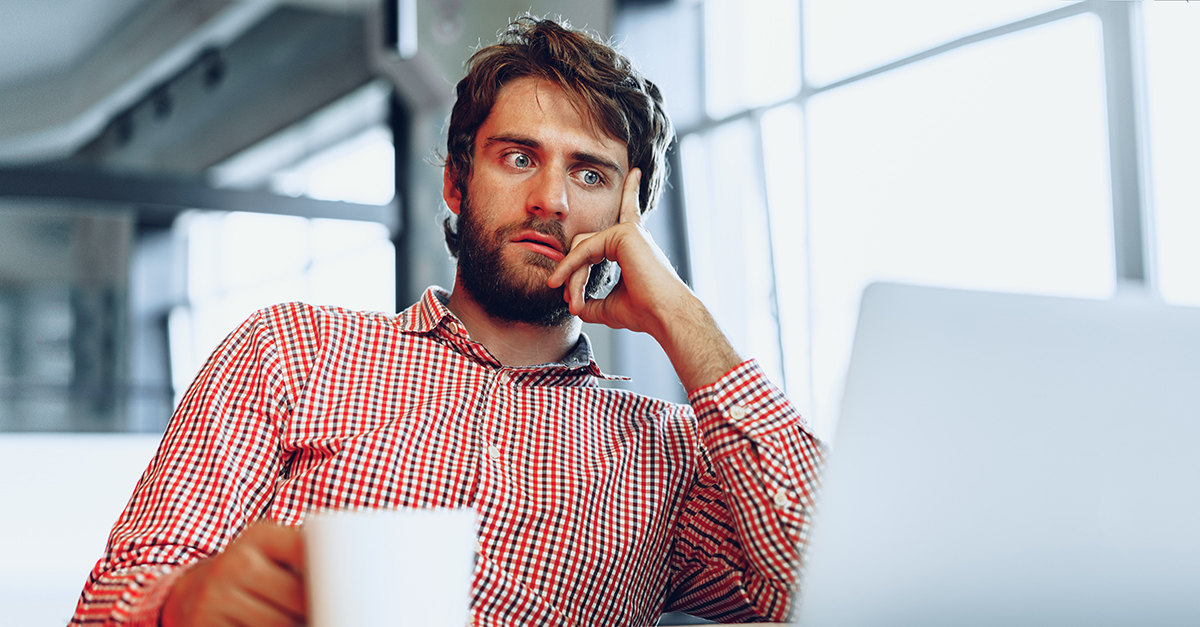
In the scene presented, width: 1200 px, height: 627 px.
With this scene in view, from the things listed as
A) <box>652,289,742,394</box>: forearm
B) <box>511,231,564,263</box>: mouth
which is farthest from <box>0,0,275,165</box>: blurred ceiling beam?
<box>652,289,742,394</box>: forearm

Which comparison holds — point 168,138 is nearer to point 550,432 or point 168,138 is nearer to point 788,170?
point 788,170

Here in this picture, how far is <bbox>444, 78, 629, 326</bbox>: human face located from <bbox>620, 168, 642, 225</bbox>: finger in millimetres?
14

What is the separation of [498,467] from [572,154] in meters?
0.47

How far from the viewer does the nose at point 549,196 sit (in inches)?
52.1

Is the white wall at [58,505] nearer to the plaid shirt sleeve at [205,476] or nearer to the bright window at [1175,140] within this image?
the plaid shirt sleeve at [205,476]

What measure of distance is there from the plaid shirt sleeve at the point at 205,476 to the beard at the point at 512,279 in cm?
27

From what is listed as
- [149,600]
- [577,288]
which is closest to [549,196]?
[577,288]

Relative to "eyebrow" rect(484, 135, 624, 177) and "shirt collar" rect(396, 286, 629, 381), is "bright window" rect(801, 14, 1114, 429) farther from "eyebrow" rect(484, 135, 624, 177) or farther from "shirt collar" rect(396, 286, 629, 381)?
"shirt collar" rect(396, 286, 629, 381)

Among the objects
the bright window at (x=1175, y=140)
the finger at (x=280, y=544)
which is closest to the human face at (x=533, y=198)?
the finger at (x=280, y=544)

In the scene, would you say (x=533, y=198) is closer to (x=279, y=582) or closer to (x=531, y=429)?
(x=531, y=429)

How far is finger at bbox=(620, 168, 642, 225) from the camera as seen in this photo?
139 centimetres

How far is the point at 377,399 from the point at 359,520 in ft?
2.38

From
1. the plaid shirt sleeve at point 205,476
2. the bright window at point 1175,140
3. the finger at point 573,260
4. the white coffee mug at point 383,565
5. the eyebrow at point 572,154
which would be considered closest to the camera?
the white coffee mug at point 383,565

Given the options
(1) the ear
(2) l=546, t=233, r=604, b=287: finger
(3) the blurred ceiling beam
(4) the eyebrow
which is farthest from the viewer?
(3) the blurred ceiling beam
